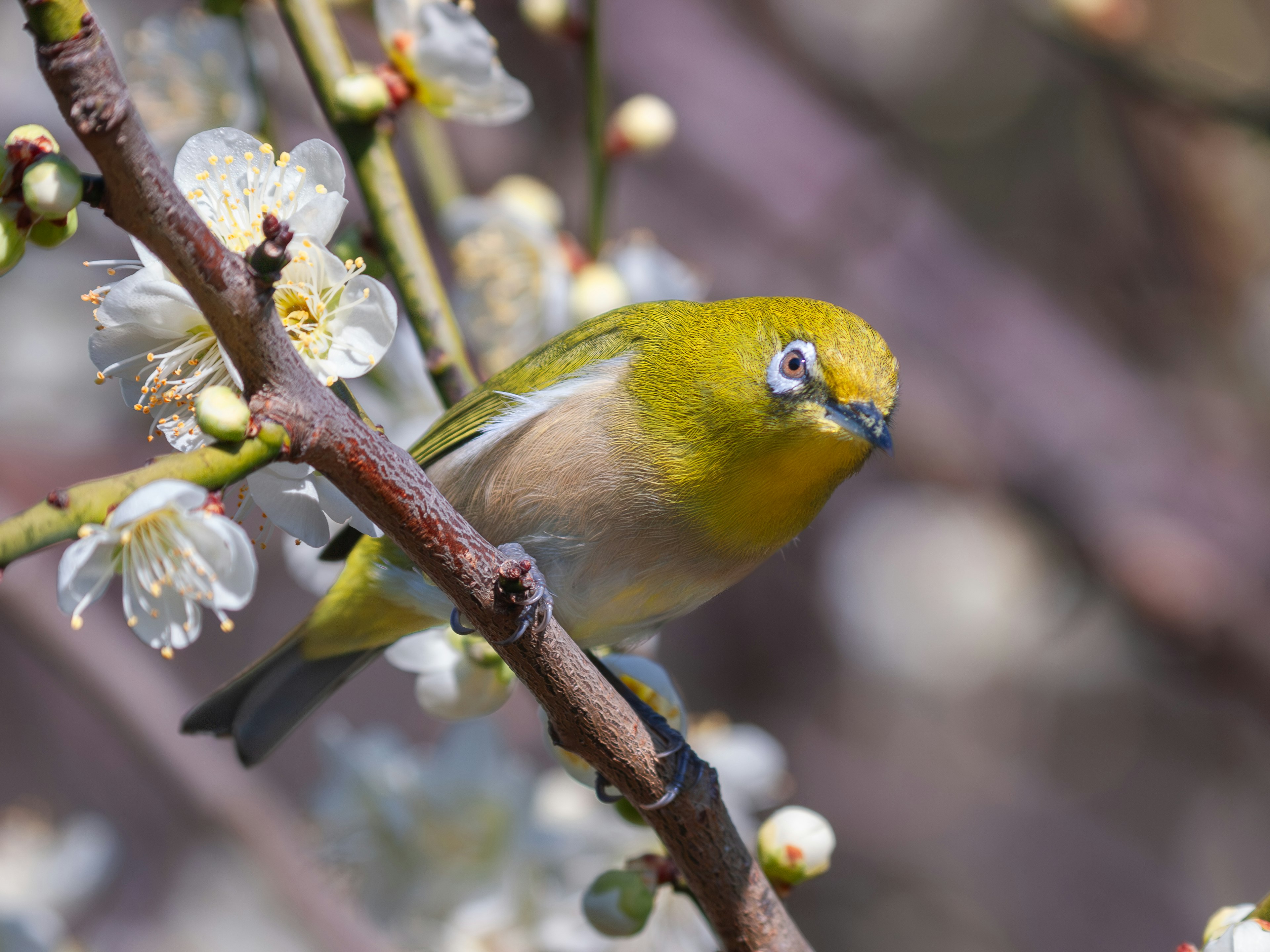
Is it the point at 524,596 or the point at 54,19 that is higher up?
the point at 54,19

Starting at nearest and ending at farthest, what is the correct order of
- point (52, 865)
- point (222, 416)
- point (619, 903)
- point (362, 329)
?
point (222, 416)
point (362, 329)
point (619, 903)
point (52, 865)

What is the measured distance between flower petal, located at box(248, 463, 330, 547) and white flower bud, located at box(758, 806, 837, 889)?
1.09 meters

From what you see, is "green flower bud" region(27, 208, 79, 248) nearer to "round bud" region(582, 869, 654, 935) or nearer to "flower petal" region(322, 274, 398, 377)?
"flower petal" region(322, 274, 398, 377)

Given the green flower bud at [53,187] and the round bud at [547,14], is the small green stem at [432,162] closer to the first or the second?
the round bud at [547,14]

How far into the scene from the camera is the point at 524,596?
5.37 feet

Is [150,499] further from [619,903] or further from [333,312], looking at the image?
[619,903]

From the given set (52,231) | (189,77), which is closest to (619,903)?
(52,231)

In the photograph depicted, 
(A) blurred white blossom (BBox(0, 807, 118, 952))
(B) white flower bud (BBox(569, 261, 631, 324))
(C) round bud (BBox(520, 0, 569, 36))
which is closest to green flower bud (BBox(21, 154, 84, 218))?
(C) round bud (BBox(520, 0, 569, 36))

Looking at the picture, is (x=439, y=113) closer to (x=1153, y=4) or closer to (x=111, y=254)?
(x=111, y=254)

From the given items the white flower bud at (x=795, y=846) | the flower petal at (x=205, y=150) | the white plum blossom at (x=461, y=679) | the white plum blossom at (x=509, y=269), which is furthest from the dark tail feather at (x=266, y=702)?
the flower petal at (x=205, y=150)

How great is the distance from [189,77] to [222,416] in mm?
1994

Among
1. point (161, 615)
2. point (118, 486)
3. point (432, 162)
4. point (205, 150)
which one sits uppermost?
point (205, 150)

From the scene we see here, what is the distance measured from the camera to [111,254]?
575 centimetres

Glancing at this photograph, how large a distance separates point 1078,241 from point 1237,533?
273 centimetres
